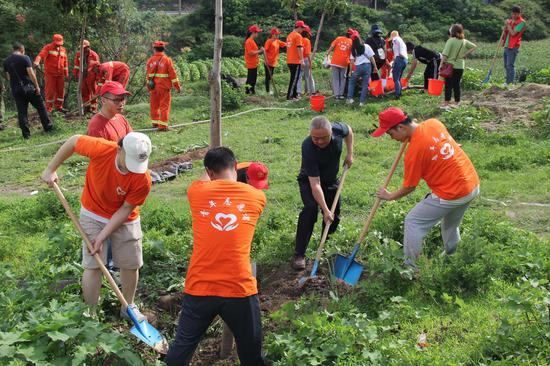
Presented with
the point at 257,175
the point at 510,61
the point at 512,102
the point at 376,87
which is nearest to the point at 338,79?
the point at 376,87

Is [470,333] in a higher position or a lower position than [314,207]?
lower

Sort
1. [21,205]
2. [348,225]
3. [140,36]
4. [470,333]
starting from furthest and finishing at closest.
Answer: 1. [140,36]
2. [21,205]
3. [348,225]
4. [470,333]

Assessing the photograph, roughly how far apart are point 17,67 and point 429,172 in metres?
8.93

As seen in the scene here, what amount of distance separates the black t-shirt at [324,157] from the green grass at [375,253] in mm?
727

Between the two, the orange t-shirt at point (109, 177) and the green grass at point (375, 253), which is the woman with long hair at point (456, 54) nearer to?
the green grass at point (375, 253)

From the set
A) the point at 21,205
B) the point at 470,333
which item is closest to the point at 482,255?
the point at 470,333

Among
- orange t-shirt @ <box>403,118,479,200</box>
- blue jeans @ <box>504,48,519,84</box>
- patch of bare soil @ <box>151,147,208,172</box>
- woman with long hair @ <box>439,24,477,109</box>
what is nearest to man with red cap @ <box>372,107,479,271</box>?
orange t-shirt @ <box>403,118,479,200</box>

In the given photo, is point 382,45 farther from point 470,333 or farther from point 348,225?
point 470,333

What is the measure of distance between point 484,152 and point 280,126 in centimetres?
403

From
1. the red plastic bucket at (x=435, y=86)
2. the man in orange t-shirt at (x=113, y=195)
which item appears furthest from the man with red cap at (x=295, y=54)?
the man in orange t-shirt at (x=113, y=195)

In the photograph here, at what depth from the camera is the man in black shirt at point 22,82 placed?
36.9 ft

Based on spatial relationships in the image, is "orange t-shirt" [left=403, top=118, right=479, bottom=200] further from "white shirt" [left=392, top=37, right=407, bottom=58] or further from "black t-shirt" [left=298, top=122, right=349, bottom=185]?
"white shirt" [left=392, top=37, right=407, bottom=58]

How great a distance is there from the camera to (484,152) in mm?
9070

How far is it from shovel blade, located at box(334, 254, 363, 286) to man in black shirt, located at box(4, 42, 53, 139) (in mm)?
8166
